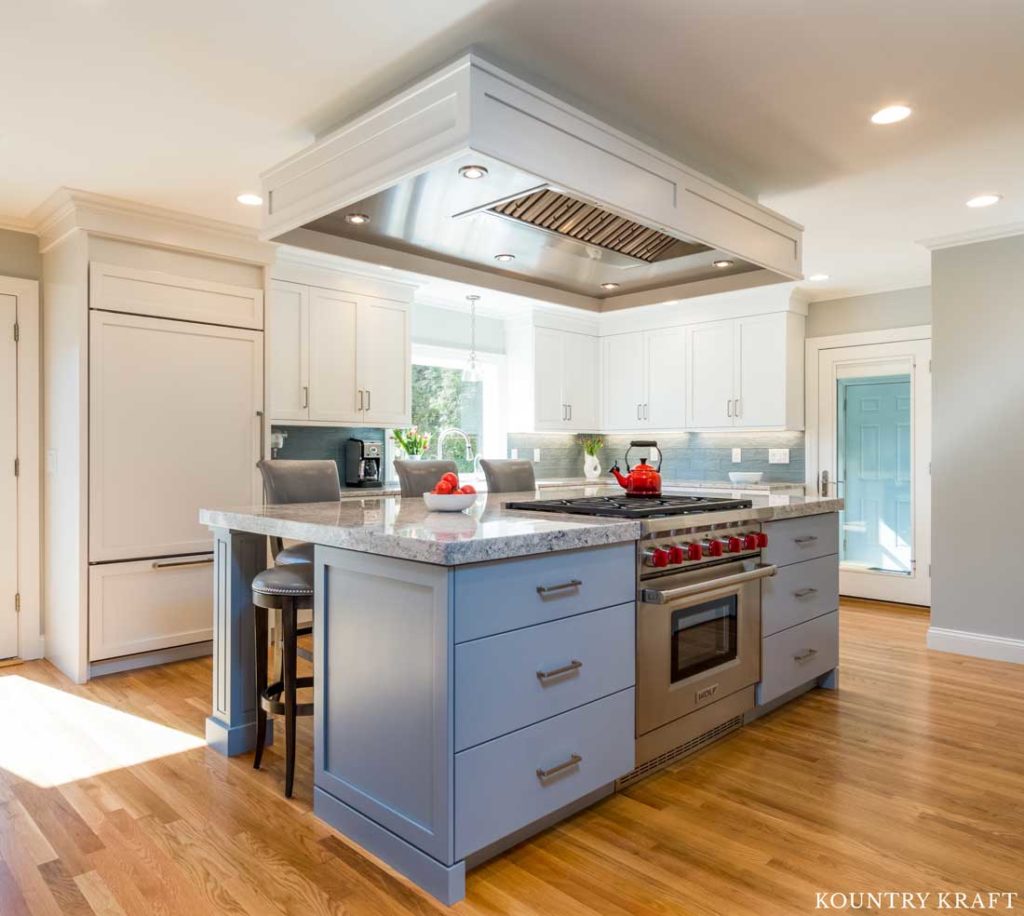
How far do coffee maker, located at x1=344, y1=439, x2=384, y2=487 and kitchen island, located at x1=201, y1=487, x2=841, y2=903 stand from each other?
8.39ft

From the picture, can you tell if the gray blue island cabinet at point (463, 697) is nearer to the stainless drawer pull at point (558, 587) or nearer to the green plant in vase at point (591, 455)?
the stainless drawer pull at point (558, 587)

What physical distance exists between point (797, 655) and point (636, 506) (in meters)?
1.22

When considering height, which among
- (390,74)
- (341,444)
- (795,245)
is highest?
(390,74)

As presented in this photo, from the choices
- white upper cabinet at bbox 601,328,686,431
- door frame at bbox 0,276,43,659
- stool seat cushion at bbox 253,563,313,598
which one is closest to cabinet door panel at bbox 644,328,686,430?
white upper cabinet at bbox 601,328,686,431

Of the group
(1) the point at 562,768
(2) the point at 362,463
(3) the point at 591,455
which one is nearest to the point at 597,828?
(1) the point at 562,768

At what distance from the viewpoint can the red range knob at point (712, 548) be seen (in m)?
2.54

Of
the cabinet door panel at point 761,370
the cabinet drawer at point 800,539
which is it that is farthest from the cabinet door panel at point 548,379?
the cabinet drawer at point 800,539

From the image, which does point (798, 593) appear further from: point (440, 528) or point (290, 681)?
point (290, 681)

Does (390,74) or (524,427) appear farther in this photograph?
(524,427)

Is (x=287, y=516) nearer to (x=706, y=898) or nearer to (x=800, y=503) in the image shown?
(x=706, y=898)

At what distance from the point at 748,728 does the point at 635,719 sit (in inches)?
35.9

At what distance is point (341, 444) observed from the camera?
5.07m

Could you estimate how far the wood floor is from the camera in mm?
1788

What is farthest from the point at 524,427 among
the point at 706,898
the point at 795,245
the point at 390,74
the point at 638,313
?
the point at 706,898
